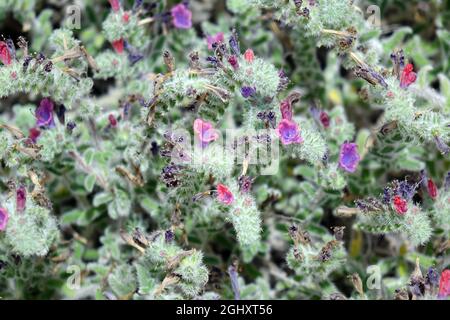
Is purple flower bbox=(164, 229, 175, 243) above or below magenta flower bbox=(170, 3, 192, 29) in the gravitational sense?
below

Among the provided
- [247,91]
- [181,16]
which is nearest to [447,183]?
[247,91]

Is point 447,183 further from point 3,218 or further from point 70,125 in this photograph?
point 3,218

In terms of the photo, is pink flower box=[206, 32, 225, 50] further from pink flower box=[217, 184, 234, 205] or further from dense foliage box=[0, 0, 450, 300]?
pink flower box=[217, 184, 234, 205]

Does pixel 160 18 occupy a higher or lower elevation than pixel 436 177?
higher

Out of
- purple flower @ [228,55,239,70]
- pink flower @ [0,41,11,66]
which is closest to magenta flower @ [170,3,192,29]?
purple flower @ [228,55,239,70]

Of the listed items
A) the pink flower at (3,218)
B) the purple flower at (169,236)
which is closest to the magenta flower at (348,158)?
the purple flower at (169,236)

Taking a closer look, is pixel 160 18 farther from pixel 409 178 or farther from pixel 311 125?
pixel 409 178

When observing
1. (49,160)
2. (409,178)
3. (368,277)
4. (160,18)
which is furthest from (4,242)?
(409,178)
